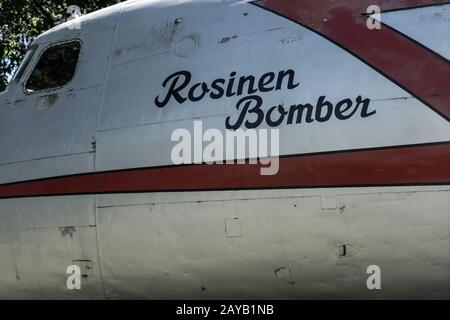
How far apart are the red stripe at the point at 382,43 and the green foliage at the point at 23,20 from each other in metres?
10.4

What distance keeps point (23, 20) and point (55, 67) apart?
9591mm

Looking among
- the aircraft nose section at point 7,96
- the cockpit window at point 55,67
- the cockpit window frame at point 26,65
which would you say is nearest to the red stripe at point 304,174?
the cockpit window at point 55,67

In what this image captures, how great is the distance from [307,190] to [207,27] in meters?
1.79

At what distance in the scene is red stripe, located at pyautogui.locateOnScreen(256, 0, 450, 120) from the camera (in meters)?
4.15

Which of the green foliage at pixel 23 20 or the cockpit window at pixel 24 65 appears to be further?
the green foliage at pixel 23 20

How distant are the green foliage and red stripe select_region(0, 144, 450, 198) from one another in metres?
10.2

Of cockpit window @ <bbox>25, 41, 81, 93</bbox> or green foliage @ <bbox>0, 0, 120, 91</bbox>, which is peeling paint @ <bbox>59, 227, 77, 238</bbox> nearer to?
cockpit window @ <bbox>25, 41, 81, 93</bbox>

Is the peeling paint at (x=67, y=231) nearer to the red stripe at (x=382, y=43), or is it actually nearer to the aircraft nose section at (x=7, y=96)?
the aircraft nose section at (x=7, y=96)

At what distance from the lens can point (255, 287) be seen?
14.9 feet

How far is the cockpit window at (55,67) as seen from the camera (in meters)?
5.56

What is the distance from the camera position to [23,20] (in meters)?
14.3

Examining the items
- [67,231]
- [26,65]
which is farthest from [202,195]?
[26,65]
